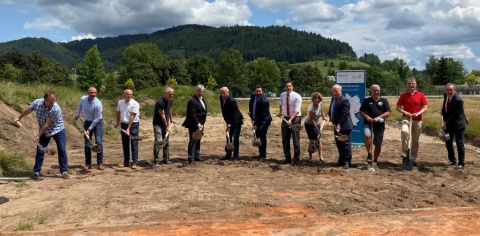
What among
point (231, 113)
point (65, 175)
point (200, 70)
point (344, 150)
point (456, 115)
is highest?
point (200, 70)

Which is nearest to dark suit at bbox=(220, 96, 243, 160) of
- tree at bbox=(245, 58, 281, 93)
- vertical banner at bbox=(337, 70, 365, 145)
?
vertical banner at bbox=(337, 70, 365, 145)

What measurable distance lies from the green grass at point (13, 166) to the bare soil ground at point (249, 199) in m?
0.52

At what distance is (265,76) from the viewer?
8525cm

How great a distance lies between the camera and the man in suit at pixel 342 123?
437 inches

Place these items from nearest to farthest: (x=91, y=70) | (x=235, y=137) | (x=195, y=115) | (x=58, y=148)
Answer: (x=58, y=148) → (x=195, y=115) → (x=235, y=137) → (x=91, y=70)

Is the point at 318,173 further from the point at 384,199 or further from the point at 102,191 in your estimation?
the point at 102,191

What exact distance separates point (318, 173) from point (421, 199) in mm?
2652

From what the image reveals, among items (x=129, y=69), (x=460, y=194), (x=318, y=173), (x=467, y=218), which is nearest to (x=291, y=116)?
(x=318, y=173)

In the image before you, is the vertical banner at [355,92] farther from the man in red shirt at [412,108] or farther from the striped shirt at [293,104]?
the striped shirt at [293,104]

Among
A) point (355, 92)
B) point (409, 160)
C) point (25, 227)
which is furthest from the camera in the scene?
point (355, 92)

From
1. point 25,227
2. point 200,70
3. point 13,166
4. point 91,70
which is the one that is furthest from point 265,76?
point 25,227

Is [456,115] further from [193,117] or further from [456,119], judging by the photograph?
[193,117]

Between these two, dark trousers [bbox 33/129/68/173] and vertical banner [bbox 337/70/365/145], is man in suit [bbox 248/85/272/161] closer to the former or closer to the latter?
vertical banner [bbox 337/70/365/145]

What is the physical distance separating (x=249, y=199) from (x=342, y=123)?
3.81 metres
